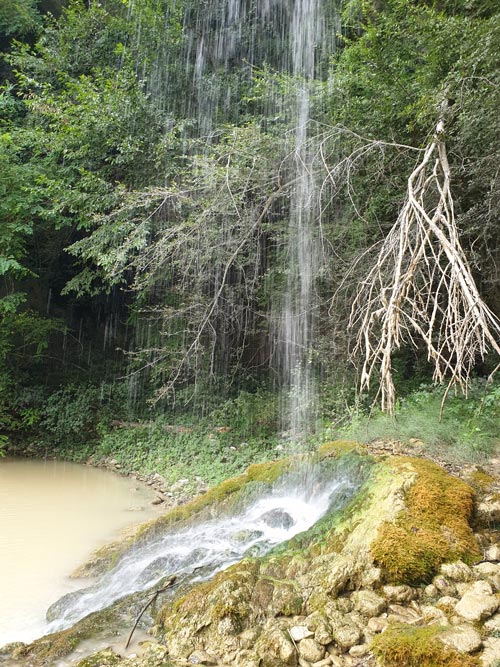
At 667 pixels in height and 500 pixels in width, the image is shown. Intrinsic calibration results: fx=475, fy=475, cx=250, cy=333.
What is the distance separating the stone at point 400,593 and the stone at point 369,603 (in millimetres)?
60

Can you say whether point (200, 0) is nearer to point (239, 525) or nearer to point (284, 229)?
point (284, 229)

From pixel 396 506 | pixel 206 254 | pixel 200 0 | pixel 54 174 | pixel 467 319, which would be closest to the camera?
pixel 467 319

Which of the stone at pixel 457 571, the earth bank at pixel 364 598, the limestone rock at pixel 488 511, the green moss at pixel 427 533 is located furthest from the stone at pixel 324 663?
the limestone rock at pixel 488 511

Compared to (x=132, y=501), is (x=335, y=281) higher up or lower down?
higher up

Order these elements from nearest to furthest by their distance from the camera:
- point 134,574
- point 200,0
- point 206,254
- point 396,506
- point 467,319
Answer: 1. point 467,319
2. point 396,506
3. point 134,574
4. point 206,254
5. point 200,0

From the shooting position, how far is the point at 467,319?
295cm

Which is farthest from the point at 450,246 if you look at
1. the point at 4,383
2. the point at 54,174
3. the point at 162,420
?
the point at 4,383

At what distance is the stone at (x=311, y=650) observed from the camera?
2391mm

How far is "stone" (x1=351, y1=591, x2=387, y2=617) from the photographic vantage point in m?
2.55

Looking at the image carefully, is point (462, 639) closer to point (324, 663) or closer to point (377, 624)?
point (377, 624)

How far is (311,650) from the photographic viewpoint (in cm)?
241

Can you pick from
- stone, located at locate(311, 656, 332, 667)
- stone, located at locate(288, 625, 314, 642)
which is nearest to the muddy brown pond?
stone, located at locate(288, 625, 314, 642)

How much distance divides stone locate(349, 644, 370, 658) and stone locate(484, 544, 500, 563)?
3.28 ft

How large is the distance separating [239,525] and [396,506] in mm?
1680
